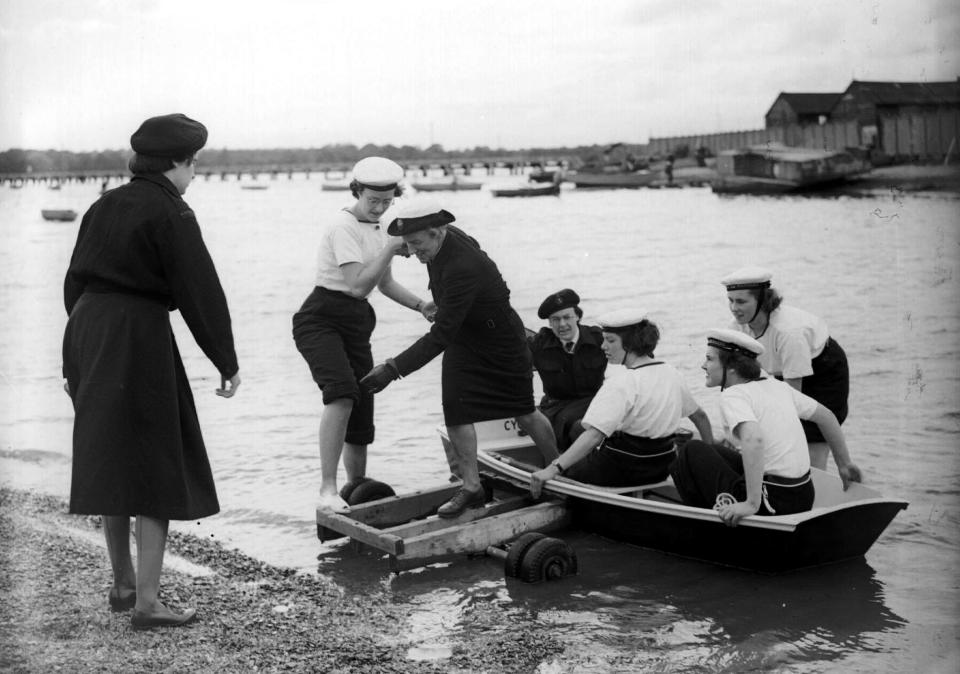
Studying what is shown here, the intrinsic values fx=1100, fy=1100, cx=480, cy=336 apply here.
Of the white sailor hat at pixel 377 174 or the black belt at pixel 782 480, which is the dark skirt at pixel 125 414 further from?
the black belt at pixel 782 480

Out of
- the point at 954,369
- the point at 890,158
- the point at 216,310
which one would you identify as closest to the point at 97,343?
the point at 216,310

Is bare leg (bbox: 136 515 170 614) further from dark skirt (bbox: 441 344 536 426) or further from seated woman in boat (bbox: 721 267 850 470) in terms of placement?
seated woman in boat (bbox: 721 267 850 470)

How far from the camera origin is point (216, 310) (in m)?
5.05

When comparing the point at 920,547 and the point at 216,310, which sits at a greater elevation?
the point at 216,310

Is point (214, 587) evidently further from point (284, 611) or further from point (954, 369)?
point (954, 369)

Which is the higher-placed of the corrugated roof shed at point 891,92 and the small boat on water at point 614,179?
the corrugated roof shed at point 891,92

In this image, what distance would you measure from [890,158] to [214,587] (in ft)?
204

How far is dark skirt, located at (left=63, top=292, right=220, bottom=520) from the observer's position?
4.89 m

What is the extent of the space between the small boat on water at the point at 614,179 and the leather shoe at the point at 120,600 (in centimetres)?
8687

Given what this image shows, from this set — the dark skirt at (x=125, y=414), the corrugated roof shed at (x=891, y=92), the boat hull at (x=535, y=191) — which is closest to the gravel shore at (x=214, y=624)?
the dark skirt at (x=125, y=414)

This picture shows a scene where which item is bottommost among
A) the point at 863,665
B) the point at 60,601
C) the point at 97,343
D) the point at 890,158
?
the point at 863,665

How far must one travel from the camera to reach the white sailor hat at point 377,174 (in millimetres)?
7352

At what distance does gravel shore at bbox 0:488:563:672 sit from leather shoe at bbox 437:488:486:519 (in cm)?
84

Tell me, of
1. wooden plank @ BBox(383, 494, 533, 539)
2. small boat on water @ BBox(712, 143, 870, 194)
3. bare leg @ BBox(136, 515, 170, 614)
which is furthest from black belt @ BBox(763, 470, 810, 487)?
small boat on water @ BBox(712, 143, 870, 194)
